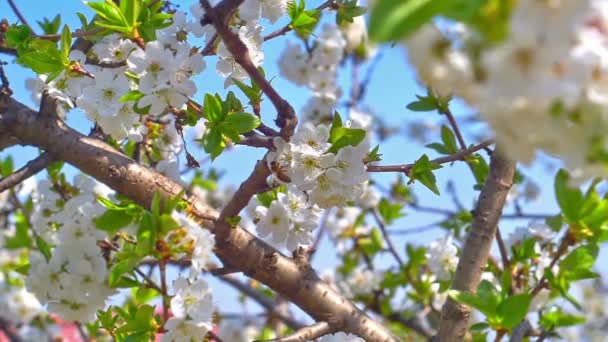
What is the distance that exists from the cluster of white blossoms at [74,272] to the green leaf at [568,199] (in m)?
1.00

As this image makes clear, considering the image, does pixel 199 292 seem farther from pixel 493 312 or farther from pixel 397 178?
pixel 397 178

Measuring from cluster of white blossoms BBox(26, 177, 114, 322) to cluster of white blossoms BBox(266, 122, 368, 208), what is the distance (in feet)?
1.66

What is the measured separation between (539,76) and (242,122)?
2.83 ft

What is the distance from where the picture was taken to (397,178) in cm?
383

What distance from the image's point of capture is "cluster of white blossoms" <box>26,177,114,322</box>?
5.13 ft

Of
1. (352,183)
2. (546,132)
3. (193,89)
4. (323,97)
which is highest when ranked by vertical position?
(323,97)

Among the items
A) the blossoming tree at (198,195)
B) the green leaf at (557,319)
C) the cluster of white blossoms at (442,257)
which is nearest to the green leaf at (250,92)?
the blossoming tree at (198,195)

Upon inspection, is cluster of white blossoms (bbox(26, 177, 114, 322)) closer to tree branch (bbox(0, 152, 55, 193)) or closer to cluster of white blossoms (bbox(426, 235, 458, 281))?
tree branch (bbox(0, 152, 55, 193))

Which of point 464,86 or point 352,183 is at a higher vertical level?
point 352,183

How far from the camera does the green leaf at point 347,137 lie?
140 cm

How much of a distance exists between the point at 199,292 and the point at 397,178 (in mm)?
2656

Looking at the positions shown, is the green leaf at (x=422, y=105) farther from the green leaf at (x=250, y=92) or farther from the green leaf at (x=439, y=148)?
the green leaf at (x=250, y=92)

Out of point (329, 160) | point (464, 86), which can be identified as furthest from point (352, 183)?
point (464, 86)

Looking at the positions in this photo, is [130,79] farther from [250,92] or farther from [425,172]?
[425,172]
